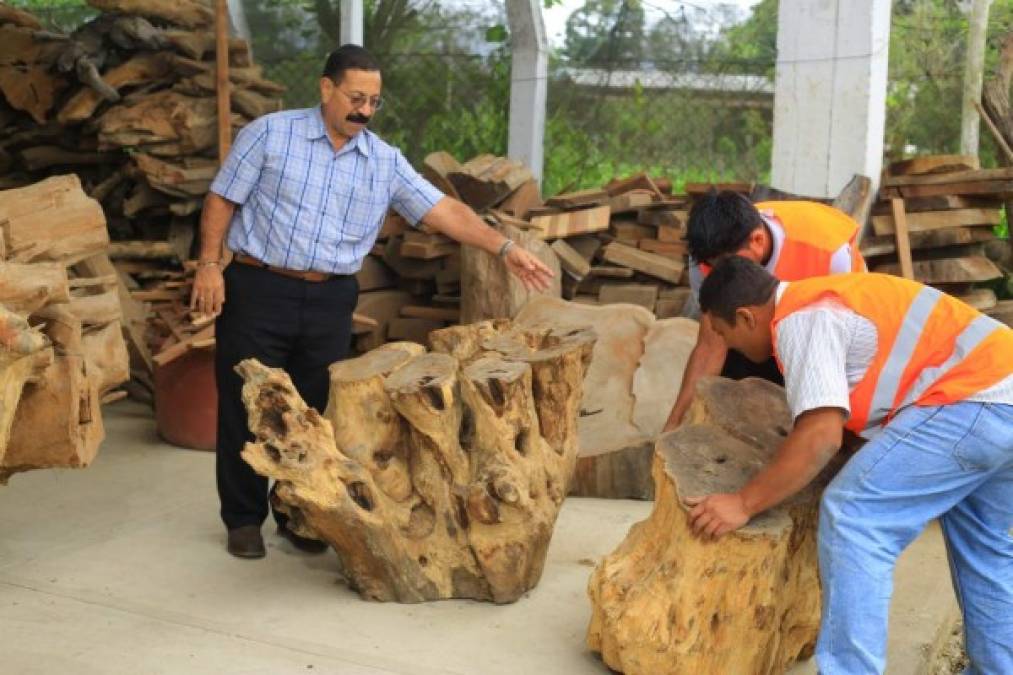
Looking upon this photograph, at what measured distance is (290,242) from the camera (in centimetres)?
498

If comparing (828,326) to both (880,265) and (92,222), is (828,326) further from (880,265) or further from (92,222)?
(880,265)

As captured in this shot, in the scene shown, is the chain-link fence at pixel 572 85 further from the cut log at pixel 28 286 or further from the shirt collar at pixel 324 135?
the cut log at pixel 28 286

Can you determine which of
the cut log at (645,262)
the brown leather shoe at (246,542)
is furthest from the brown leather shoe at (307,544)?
the cut log at (645,262)

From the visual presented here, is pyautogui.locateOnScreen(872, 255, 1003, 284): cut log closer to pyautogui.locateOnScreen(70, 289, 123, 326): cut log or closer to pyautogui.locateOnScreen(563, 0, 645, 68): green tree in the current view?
pyautogui.locateOnScreen(70, 289, 123, 326): cut log

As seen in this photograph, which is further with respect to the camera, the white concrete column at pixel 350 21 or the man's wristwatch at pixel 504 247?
the white concrete column at pixel 350 21

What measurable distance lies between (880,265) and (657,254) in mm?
1246

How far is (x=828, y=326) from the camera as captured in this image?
3514 millimetres

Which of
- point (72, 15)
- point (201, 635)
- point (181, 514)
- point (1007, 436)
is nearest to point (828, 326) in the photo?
point (1007, 436)

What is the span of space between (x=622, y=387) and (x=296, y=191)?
2.20m

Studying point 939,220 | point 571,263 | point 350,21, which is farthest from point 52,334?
point 350,21

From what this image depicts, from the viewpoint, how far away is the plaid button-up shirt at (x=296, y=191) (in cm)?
497

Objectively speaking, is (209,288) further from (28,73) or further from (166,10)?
(28,73)

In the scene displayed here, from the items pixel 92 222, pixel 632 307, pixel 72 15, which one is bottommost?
pixel 632 307

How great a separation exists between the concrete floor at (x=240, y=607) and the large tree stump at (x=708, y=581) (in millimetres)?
284
